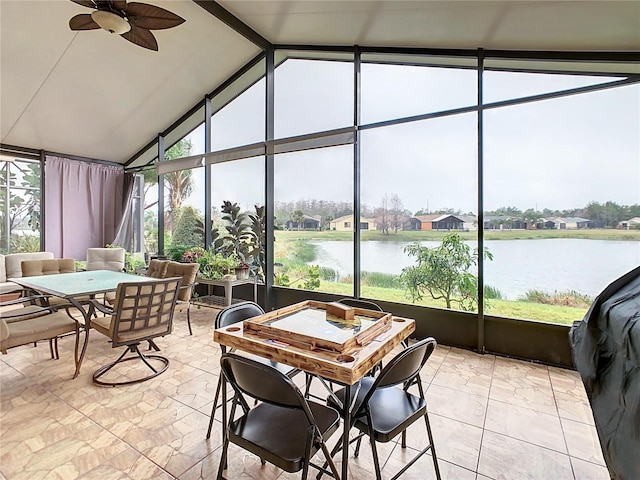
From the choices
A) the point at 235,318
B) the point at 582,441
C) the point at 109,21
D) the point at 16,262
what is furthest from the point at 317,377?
the point at 16,262

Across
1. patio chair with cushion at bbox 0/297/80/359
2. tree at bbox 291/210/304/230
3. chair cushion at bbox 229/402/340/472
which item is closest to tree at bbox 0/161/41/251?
patio chair with cushion at bbox 0/297/80/359

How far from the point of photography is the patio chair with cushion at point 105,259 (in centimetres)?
534

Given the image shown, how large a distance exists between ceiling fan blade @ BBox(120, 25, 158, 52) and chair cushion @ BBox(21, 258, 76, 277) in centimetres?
323

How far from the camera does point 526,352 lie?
10.7 ft

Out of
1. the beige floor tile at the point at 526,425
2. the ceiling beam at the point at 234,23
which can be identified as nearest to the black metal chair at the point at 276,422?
the beige floor tile at the point at 526,425

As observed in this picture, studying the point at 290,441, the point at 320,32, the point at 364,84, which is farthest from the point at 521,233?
the point at 320,32

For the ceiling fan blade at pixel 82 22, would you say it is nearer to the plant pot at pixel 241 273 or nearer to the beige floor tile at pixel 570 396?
the plant pot at pixel 241 273

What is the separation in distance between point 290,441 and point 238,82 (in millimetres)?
5396

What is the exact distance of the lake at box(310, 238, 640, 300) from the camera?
295 cm

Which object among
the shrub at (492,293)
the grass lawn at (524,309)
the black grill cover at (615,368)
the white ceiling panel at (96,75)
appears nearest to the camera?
the black grill cover at (615,368)

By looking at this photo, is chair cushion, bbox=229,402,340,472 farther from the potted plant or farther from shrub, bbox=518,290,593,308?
the potted plant

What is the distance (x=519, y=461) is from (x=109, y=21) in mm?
3965

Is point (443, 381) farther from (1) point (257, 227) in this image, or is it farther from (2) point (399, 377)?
(1) point (257, 227)

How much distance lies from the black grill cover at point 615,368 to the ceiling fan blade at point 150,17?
3171 mm
